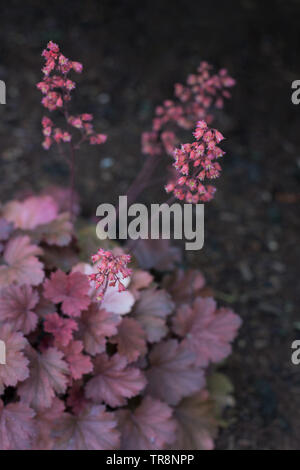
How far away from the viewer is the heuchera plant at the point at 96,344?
1.67m

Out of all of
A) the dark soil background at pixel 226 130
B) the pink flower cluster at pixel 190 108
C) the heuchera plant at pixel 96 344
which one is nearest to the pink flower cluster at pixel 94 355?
the heuchera plant at pixel 96 344

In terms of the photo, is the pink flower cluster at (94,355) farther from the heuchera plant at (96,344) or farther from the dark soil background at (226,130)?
the dark soil background at (226,130)

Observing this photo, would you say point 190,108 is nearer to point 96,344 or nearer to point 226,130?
point 96,344

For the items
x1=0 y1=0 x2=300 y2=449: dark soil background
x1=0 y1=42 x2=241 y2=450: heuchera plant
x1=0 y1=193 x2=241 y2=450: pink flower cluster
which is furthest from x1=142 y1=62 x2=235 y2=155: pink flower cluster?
x1=0 y1=0 x2=300 y2=449: dark soil background

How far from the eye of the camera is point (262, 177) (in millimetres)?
3332

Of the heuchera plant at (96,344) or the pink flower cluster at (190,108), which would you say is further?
the pink flower cluster at (190,108)

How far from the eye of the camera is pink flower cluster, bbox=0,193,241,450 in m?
1.69

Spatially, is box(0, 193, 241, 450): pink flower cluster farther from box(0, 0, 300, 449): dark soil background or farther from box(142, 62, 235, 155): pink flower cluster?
box(142, 62, 235, 155): pink flower cluster

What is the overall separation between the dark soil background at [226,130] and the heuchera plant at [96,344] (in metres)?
0.40

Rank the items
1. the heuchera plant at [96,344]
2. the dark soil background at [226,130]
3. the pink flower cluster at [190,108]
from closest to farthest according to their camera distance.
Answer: the heuchera plant at [96,344] → the pink flower cluster at [190,108] → the dark soil background at [226,130]

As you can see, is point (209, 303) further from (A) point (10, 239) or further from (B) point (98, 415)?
(A) point (10, 239)

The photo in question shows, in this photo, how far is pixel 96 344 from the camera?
69.7 inches

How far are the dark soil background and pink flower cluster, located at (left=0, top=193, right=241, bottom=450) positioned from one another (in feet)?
1.39
